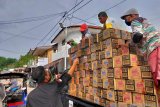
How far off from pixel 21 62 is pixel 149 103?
213ft

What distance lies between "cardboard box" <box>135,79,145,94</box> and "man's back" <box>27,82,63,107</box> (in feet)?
3.53

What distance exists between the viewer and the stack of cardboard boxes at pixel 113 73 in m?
3.47

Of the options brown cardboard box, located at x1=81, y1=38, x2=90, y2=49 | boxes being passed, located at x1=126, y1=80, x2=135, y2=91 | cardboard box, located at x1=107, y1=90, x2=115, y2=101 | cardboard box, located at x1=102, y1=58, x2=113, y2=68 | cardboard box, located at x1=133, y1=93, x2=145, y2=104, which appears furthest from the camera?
brown cardboard box, located at x1=81, y1=38, x2=90, y2=49

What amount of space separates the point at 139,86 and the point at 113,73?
0.64 metres

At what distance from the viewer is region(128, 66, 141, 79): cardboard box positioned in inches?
139

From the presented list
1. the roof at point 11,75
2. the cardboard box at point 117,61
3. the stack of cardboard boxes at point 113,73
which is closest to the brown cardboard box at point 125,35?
the stack of cardboard boxes at point 113,73

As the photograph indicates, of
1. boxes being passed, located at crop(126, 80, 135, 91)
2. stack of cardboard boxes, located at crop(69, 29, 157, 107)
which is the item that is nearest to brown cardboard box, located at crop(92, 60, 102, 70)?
stack of cardboard boxes, located at crop(69, 29, 157, 107)

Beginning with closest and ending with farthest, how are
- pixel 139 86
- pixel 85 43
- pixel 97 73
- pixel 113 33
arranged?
1. pixel 139 86
2. pixel 113 33
3. pixel 97 73
4. pixel 85 43

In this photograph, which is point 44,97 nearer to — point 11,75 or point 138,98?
point 138,98

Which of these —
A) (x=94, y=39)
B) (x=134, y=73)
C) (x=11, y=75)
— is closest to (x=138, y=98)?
(x=134, y=73)

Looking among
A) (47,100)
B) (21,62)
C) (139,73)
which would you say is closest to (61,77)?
(47,100)

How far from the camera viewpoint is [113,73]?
4.05 m

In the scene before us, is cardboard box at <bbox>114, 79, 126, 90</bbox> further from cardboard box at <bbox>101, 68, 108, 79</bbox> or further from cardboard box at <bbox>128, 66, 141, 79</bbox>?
cardboard box at <bbox>101, 68, 108, 79</bbox>

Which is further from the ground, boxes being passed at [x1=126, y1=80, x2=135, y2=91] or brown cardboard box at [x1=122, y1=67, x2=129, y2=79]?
brown cardboard box at [x1=122, y1=67, x2=129, y2=79]
